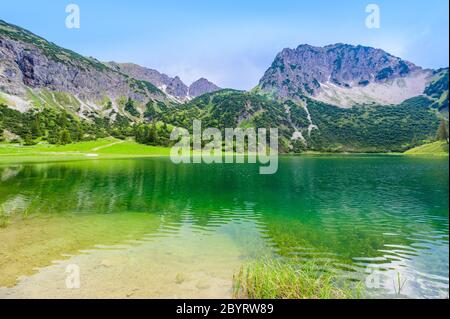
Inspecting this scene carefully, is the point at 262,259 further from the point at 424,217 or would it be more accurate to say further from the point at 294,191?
the point at 294,191

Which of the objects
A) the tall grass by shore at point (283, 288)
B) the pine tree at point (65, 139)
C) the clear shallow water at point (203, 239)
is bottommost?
the clear shallow water at point (203, 239)

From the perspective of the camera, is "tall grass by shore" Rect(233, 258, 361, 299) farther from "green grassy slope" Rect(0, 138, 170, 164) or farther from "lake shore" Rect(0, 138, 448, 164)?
"green grassy slope" Rect(0, 138, 170, 164)

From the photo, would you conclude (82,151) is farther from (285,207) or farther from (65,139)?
(285,207)

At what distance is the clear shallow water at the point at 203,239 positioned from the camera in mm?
15211

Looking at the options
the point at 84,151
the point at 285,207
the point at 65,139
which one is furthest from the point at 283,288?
the point at 65,139

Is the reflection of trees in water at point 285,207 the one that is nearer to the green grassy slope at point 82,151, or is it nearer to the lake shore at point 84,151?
the lake shore at point 84,151

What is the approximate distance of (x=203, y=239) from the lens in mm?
23172

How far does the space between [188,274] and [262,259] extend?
198 inches

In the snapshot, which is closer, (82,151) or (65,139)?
(82,151)

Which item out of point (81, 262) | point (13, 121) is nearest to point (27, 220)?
point (81, 262)

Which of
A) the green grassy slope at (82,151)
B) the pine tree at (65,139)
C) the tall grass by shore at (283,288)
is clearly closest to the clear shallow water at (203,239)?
the tall grass by shore at (283,288)

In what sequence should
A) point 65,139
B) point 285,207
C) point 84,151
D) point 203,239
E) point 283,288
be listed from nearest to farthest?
point 283,288 → point 203,239 → point 285,207 → point 84,151 → point 65,139

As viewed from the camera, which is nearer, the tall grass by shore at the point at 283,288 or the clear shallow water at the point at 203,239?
the tall grass by shore at the point at 283,288

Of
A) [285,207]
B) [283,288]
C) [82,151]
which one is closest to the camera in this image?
[283,288]
